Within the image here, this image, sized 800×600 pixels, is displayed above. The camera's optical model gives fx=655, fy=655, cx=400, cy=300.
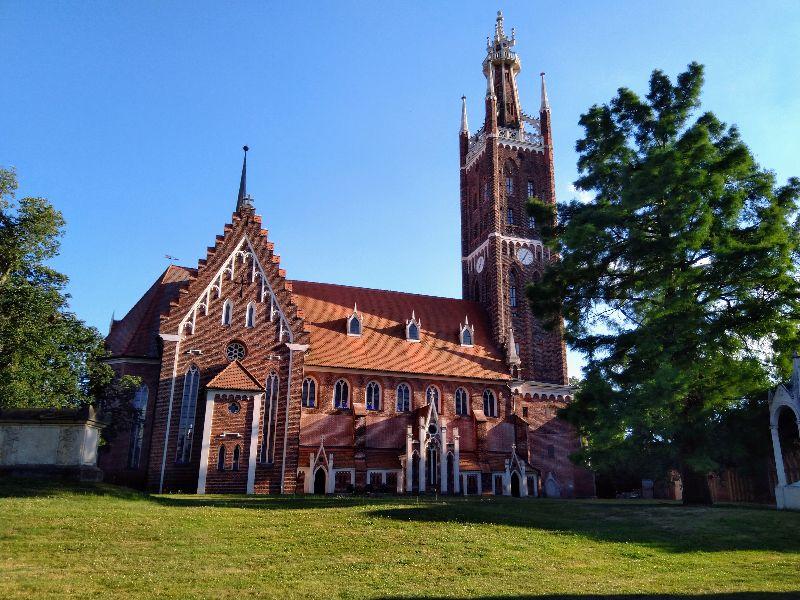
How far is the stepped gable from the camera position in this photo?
38969 millimetres

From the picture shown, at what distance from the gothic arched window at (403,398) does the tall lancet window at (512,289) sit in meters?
12.4

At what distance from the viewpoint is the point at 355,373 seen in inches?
1743

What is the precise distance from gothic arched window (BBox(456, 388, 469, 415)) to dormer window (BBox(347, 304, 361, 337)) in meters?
8.38

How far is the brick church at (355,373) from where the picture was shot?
36.7 m

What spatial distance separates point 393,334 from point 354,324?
319 cm

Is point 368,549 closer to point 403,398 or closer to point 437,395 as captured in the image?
point 403,398

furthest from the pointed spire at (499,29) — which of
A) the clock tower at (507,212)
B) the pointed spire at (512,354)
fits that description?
the pointed spire at (512,354)

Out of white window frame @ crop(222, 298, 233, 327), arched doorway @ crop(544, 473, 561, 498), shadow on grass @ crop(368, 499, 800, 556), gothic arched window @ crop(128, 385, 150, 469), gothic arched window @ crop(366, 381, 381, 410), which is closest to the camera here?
shadow on grass @ crop(368, 499, 800, 556)

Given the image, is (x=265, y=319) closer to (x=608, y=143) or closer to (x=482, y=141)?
(x=608, y=143)

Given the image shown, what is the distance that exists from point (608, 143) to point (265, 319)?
2185 centimetres

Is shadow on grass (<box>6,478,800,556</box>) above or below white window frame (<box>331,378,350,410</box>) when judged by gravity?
below

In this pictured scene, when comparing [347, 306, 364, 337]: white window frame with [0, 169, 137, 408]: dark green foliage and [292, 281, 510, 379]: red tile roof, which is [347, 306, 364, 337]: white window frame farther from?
[0, 169, 137, 408]: dark green foliage

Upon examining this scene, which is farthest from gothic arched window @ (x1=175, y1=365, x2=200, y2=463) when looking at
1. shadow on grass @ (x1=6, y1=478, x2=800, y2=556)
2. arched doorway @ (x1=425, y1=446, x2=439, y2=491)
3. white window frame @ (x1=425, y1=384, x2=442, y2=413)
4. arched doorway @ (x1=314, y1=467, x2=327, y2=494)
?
white window frame @ (x1=425, y1=384, x2=442, y2=413)

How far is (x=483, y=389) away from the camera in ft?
157
